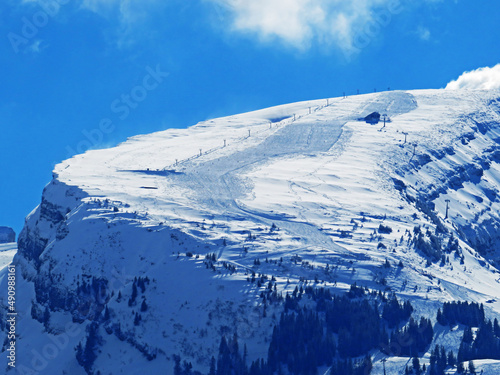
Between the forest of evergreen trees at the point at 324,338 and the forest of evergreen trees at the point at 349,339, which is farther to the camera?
the forest of evergreen trees at the point at 324,338

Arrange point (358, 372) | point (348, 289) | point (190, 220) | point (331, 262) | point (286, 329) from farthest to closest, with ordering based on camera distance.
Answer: point (190, 220), point (331, 262), point (348, 289), point (286, 329), point (358, 372)

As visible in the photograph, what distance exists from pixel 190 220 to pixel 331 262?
3070 centimetres

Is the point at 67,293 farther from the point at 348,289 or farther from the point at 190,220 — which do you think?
the point at 348,289

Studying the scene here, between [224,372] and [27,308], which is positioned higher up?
[27,308]

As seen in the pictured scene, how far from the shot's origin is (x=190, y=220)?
193 meters

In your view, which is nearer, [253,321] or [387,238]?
[253,321]

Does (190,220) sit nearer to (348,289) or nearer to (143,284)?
(143,284)

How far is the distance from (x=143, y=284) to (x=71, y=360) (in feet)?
54.1

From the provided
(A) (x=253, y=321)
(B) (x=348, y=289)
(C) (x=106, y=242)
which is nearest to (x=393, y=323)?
(B) (x=348, y=289)

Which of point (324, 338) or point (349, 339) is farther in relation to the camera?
point (324, 338)

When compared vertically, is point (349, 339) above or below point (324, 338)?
below

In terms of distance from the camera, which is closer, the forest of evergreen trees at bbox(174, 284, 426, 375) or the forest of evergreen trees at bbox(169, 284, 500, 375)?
the forest of evergreen trees at bbox(169, 284, 500, 375)

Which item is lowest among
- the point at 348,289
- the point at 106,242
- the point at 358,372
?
the point at 358,372

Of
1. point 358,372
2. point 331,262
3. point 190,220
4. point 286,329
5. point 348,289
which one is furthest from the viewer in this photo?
point 190,220
